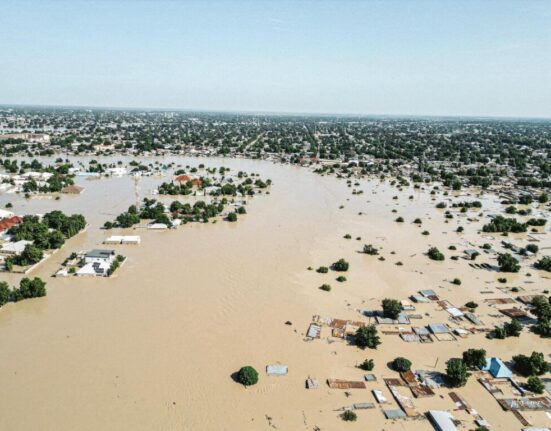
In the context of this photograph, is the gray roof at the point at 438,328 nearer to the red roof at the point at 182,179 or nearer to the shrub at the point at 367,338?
the shrub at the point at 367,338

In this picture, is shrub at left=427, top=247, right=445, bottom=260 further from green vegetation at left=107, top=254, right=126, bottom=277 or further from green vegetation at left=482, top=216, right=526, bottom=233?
→ green vegetation at left=107, top=254, right=126, bottom=277

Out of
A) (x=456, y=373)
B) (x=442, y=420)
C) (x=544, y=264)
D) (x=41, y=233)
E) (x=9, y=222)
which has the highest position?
(x=41, y=233)

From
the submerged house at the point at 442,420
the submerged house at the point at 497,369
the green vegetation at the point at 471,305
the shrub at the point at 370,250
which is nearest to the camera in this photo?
the submerged house at the point at 442,420

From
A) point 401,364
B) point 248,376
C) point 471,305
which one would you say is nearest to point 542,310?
point 471,305

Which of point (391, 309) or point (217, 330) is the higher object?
Answer: point (391, 309)

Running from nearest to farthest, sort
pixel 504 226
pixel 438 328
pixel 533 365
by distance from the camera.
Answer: pixel 533 365
pixel 438 328
pixel 504 226

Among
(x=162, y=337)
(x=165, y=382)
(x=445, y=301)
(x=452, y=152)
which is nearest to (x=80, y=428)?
(x=165, y=382)

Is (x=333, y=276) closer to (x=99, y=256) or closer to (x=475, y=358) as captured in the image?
(x=475, y=358)

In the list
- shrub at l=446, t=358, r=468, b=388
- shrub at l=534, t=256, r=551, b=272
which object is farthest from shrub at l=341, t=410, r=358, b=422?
shrub at l=534, t=256, r=551, b=272

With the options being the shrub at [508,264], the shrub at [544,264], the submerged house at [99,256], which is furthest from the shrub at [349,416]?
the shrub at [544,264]
